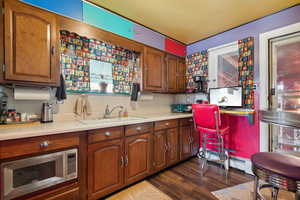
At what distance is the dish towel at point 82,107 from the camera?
5.89 ft

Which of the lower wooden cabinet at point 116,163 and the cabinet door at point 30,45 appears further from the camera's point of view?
the lower wooden cabinet at point 116,163

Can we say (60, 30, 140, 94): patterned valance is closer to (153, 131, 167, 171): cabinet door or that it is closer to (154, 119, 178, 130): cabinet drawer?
(154, 119, 178, 130): cabinet drawer

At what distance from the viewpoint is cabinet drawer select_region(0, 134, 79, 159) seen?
1.00 m

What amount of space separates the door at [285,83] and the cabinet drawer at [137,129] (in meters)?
1.83

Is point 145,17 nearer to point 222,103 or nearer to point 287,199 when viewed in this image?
point 222,103

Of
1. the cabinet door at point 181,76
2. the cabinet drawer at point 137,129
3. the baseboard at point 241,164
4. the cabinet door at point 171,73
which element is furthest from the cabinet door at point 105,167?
the baseboard at point 241,164

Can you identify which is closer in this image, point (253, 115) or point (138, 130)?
point (138, 130)

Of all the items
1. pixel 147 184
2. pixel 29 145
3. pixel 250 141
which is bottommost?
pixel 147 184

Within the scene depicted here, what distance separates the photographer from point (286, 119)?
787 millimetres

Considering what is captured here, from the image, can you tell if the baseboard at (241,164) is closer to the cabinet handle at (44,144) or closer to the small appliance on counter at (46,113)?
the cabinet handle at (44,144)

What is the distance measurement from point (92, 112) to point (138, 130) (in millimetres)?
735

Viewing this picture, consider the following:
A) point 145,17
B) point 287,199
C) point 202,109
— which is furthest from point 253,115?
point 145,17

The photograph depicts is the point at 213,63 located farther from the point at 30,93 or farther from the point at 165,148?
the point at 30,93

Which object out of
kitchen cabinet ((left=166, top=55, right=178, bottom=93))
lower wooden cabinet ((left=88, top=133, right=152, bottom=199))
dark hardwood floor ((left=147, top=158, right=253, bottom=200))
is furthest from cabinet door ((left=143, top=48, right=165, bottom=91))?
dark hardwood floor ((left=147, top=158, right=253, bottom=200))
